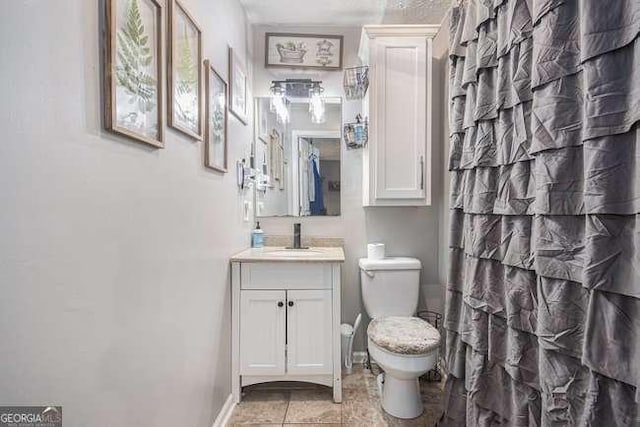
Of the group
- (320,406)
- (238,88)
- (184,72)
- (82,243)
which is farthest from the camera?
(238,88)

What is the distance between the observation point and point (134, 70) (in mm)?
864

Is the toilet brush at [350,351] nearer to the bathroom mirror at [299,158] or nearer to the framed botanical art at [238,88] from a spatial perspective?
the bathroom mirror at [299,158]

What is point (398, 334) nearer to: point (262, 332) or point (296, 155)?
point (262, 332)

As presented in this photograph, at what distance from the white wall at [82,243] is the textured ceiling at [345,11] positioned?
1.48 meters

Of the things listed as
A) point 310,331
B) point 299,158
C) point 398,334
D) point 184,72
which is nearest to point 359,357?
point 310,331

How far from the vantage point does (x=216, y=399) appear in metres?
1.53

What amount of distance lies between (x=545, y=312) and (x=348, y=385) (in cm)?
147

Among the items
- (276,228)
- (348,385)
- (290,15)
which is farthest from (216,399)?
(290,15)

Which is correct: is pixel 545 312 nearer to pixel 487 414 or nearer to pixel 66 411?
pixel 487 414

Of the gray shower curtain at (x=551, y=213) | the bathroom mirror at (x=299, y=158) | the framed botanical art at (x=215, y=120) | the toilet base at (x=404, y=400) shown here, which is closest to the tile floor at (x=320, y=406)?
the toilet base at (x=404, y=400)

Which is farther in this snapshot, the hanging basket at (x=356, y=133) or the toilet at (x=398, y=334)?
the hanging basket at (x=356, y=133)

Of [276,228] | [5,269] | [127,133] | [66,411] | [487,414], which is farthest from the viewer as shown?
[276,228]

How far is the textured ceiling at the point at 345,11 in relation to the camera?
2.07 meters

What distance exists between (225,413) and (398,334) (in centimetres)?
101
